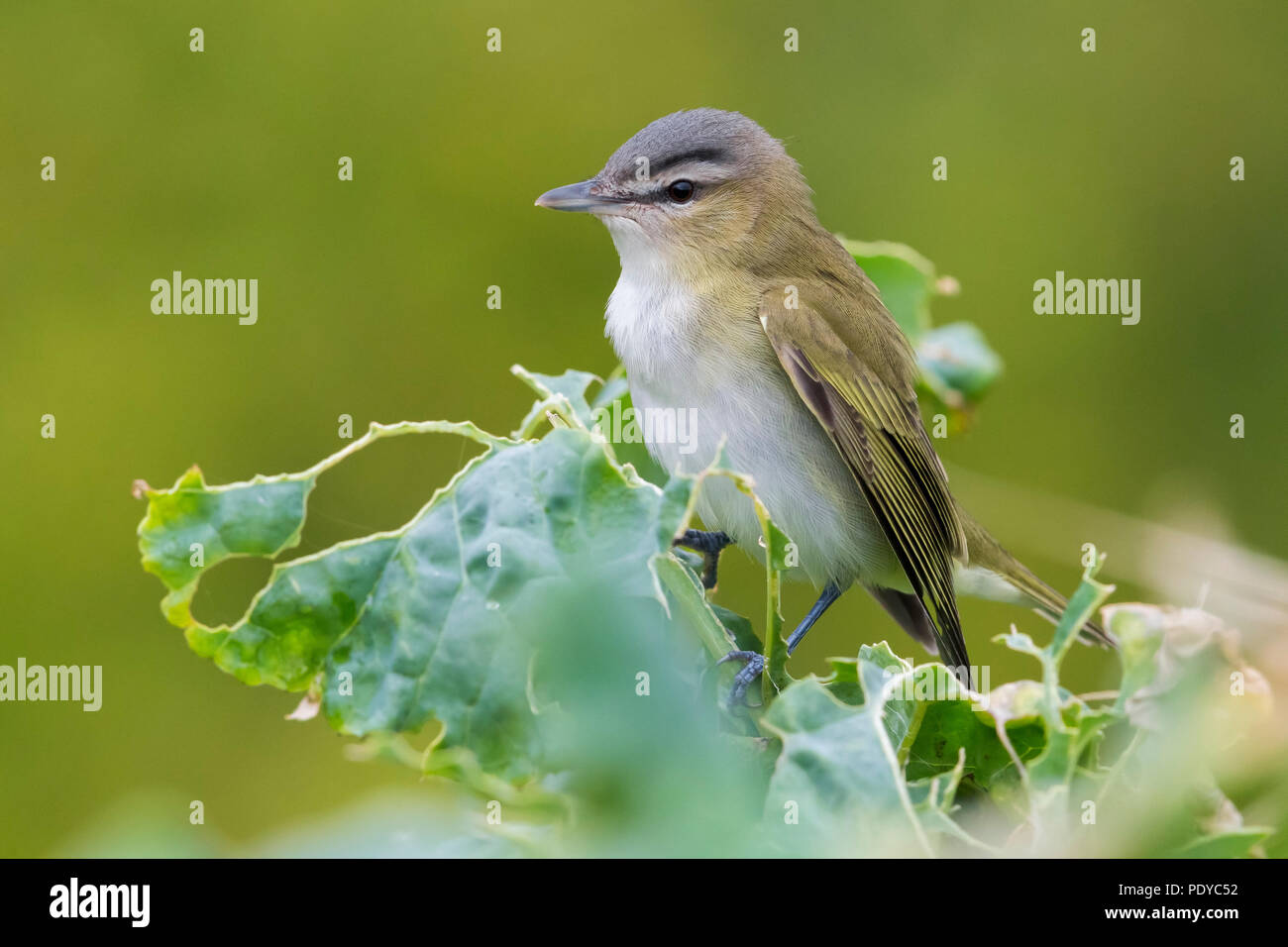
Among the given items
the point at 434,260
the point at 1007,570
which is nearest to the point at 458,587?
the point at 1007,570

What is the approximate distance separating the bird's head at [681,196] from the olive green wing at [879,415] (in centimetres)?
21

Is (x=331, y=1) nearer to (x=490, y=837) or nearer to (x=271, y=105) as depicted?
(x=271, y=105)

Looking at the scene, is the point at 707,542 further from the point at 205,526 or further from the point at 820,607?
the point at 205,526

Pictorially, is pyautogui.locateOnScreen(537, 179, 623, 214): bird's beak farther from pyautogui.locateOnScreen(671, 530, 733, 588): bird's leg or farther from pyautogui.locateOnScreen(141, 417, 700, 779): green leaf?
pyautogui.locateOnScreen(141, 417, 700, 779): green leaf

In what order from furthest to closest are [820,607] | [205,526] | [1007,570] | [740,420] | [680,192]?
[1007,570], [680,192], [820,607], [740,420], [205,526]

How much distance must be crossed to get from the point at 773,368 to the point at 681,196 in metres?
0.52

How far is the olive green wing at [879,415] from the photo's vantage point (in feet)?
9.37

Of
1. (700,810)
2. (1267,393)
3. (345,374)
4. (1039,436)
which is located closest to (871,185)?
(1039,436)

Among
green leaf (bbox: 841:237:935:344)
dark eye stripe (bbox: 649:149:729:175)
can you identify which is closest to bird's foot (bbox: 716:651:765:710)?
green leaf (bbox: 841:237:935:344)

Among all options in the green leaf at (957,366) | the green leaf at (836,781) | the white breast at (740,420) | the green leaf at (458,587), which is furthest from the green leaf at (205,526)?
the green leaf at (957,366)

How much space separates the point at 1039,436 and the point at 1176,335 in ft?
2.97

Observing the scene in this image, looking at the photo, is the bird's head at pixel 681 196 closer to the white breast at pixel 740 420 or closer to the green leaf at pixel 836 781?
the white breast at pixel 740 420

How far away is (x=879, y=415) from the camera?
3.02m

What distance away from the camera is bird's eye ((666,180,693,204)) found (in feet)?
10.2
